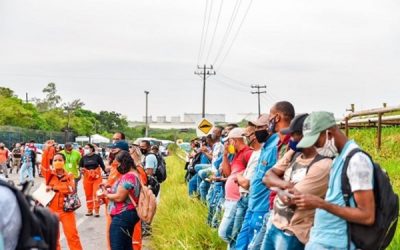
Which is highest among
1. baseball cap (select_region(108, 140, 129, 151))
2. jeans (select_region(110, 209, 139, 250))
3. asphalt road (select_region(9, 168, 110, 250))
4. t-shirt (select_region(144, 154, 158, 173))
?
baseball cap (select_region(108, 140, 129, 151))

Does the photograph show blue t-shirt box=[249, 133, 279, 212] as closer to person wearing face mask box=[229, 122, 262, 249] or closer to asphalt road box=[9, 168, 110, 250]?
person wearing face mask box=[229, 122, 262, 249]

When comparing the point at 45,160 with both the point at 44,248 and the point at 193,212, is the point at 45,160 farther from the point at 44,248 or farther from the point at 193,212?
the point at 44,248

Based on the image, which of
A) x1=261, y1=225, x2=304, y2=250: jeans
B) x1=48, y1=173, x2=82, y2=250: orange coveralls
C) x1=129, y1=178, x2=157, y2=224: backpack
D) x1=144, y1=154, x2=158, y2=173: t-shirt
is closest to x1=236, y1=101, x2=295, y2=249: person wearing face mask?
x1=261, y1=225, x2=304, y2=250: jeans

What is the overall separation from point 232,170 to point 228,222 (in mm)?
701

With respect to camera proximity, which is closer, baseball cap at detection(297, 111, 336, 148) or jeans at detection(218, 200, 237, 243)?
baseball cap at detection(297, 111, 336, 148)

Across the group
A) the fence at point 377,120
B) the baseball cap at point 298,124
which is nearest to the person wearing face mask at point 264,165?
the baseball cap at point 298,124

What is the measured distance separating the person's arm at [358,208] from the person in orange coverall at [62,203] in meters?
5.34

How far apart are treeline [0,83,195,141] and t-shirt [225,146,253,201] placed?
182 ft

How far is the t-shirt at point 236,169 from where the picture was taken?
747cm

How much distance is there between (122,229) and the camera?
7.30 m

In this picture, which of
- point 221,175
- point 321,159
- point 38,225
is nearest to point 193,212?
point 221,175

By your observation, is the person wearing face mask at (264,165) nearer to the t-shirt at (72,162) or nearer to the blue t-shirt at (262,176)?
the blue t-shirt at (262,176)

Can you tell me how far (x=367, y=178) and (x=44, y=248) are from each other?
2015 mm

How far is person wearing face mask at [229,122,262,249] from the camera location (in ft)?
22.4
